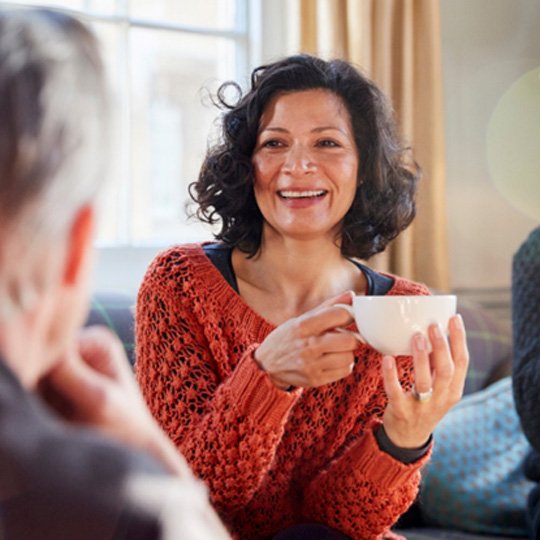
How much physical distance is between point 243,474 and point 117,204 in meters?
0.85

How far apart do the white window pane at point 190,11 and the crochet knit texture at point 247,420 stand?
122 centimetres

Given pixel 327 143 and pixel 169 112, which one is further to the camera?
pixel 169 112

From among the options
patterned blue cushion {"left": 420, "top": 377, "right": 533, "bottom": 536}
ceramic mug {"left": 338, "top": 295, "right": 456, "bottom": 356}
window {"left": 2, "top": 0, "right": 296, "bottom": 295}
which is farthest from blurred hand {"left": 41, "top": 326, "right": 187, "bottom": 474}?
window {"left": 2, "top": 0, "right": 296, "bottom": 295}

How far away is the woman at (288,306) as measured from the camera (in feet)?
3.43

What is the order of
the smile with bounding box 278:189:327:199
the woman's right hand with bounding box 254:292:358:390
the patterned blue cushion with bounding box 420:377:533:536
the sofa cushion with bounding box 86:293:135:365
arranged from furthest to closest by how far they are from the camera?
the patterned blue cushion with bounding box 420:377:533:536 → the sofa cushion with bounding box 86:293:135:365 → the smile with bounding box 278:189:327:199 → the woman's right hand with bounding box 254:292:358:390

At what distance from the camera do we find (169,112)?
238cm

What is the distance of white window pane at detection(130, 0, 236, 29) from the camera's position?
2297 millimetres

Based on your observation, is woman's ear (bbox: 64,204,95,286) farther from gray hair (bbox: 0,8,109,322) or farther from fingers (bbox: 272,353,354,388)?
fingers (bbox: 272,353,354,388)

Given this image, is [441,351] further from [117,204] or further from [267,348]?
[117,204]

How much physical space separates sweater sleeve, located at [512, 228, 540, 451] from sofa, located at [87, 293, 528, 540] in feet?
1.11

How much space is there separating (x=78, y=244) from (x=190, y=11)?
6.89 ft

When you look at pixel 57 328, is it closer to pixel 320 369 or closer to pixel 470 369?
pixel 320 369

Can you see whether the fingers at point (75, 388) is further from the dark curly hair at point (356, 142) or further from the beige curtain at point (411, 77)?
the beige curtain at point (411, 77)

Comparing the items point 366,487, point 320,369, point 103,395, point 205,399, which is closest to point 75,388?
point 103,395
